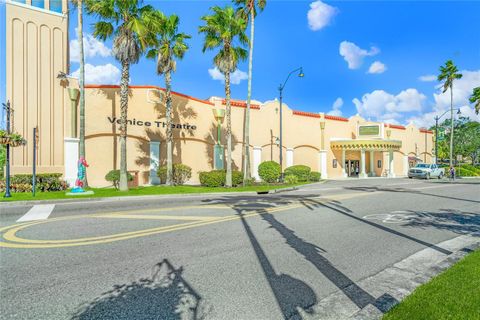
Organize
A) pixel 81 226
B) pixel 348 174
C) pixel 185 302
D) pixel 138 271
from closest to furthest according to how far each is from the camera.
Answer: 1. pixel 185 302
2. pixel 138 271
3. pixel 81 226
4. pixel 348 174

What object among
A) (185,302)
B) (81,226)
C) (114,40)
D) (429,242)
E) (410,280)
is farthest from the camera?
(114,40)

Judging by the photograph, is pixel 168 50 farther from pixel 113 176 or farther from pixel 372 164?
pixel 372 164

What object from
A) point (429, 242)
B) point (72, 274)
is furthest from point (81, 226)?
point (429, 242)

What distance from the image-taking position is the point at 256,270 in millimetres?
4484

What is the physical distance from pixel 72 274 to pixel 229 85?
1792cm

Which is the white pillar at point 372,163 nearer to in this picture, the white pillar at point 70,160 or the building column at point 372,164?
the building column at point 372,164

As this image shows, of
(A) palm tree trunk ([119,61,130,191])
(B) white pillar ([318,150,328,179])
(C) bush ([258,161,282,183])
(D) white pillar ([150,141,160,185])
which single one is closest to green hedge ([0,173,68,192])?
(A) palm tree trunk ([119,61,130,191])

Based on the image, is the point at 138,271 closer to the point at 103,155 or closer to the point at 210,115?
the point at 103,155

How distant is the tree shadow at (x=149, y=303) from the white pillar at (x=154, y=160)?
18.7 metres

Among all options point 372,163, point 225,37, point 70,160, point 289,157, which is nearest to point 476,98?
point 372,163

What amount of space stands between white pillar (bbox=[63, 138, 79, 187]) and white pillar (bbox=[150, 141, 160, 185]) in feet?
17.6

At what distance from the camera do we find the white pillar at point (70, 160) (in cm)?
1836

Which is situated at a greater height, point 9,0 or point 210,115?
point 9,0

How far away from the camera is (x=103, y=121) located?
2030 cm
